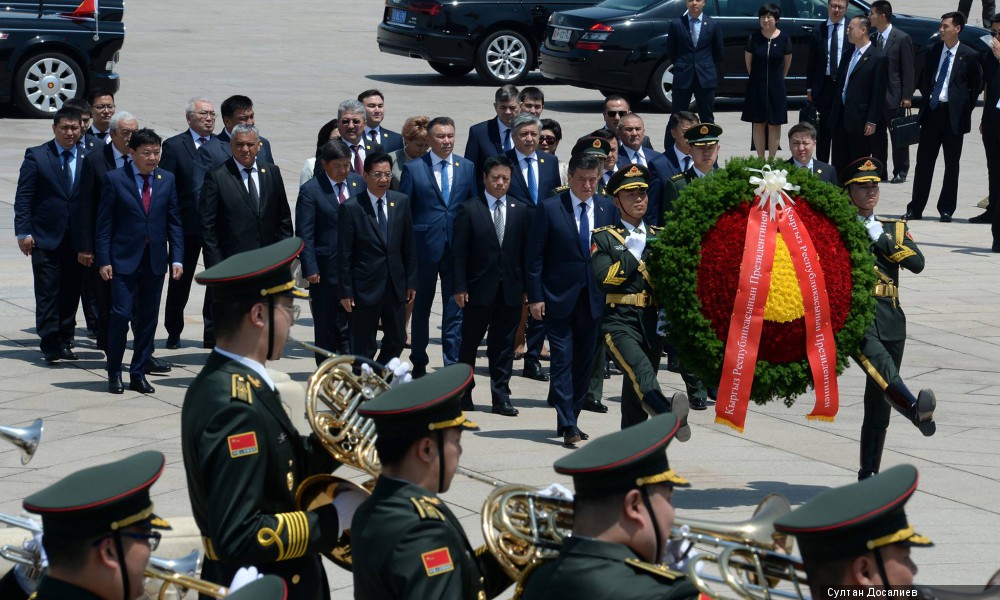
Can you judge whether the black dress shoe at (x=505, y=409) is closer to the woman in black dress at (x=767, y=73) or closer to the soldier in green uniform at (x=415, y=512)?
the soldier in green uniform at (x=415, y=512)

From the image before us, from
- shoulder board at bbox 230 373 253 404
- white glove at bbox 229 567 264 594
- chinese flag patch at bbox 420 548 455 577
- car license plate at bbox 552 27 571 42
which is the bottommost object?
white glove at bbox 229 567 264 594

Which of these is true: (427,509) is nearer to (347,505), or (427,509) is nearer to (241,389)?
(347,505)

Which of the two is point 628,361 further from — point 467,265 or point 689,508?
point 467,265

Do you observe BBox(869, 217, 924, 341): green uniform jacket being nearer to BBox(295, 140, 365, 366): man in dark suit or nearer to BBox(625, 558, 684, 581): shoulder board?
Result: BBox(295, 140, 365, 366): man in dark suit

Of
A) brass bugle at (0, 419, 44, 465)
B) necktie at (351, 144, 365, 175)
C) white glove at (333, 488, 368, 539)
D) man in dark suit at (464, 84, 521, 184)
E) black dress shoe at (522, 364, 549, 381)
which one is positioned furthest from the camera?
man in dark suit at (464, 84, 521, 184)

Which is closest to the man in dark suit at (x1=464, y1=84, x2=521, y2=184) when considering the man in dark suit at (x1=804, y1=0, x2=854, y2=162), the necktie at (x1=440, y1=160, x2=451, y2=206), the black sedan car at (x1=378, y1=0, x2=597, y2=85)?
the necktie at (x1=440, y1=160, x2=451, y2=206)

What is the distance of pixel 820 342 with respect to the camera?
8.27m

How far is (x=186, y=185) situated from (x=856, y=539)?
9.11 metres

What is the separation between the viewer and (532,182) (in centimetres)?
1189

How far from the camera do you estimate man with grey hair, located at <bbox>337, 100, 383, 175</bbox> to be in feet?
40.4

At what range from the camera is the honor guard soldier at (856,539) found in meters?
3.62

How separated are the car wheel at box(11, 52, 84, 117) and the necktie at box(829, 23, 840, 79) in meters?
9.62

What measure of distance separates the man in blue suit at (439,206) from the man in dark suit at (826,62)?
7648 millimetres

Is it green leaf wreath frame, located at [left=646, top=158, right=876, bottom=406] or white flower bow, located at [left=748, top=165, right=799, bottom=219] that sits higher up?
white flower bow, located at [left=748, top=165, right=799, bottom=219]
